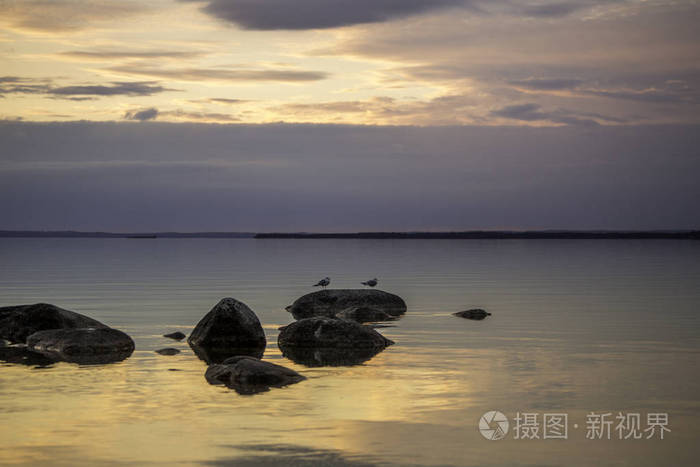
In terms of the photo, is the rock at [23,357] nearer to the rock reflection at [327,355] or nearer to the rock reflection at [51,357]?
the rock reflection at [51,357]

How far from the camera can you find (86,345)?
23.2m

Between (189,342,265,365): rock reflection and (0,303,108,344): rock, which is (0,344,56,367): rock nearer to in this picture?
(0,303,108,344): rock

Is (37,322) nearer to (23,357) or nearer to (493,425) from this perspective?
(23,357)

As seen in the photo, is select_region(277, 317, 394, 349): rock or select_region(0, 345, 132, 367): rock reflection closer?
select_region(0, 345, 132, 367): rock reflection

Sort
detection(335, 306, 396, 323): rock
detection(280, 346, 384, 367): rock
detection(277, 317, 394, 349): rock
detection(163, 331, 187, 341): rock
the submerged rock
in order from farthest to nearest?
detection(335, 306, 396, 323): rock → detection(163, 331, 187, 341): rock → detection(277, 317, 394, 349): rock → the submerged rock → detection(280, 346, 384, 367): rock

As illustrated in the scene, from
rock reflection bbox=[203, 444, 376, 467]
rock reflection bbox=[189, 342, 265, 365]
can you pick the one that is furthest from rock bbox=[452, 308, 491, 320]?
rock reflection bbox=[203, 444, 376, 467]

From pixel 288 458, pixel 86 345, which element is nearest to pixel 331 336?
pixel 86 345

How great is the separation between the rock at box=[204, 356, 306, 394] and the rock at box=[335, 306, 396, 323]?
43.6ft

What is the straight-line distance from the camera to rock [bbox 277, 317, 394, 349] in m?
24.2

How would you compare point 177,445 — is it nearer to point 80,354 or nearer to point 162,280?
point 80,354

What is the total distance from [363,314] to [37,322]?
38.0 feet

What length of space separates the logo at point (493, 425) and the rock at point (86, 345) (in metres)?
10.7

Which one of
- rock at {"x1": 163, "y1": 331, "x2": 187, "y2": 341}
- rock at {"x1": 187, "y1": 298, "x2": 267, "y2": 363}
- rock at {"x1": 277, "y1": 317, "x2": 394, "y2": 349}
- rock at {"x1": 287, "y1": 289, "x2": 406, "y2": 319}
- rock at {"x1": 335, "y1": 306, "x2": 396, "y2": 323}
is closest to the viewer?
rock at {"x1": 277, "y1": 317, "x2": 394, "y2": 349}

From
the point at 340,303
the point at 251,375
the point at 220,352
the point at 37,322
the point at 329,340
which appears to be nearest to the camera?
the point at 251,375
